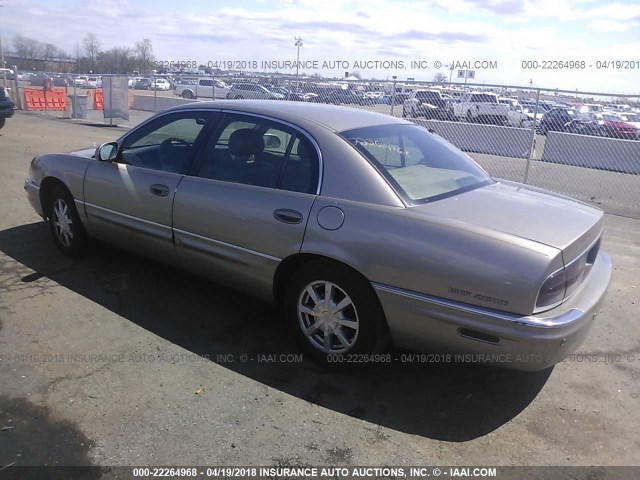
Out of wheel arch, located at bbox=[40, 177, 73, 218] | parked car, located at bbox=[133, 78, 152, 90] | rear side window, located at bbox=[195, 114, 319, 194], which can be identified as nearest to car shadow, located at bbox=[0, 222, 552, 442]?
wheel arch, located at bbox=[40, 177, 73, 218]

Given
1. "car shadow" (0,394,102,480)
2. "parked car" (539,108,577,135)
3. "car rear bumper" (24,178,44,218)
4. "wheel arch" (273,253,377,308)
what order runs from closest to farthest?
"car shadow" (0,394,102,480)
"wheel arch" (273,253,377,308)
"car rear bumper" (24,178,44,218)
"parked car" (539,108,577,135)

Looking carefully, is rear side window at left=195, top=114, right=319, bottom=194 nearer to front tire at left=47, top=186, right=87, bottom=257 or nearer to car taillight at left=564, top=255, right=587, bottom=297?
car taillight at left=564, top=255, right=587, bottom=297

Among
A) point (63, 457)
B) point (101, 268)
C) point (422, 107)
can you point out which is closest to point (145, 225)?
point (101, 268)

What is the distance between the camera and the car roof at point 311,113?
3.59 meters

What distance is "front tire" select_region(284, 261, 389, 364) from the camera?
307 centimetres

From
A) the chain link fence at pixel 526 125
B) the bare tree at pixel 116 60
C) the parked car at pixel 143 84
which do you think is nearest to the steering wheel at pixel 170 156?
the chain link fence at pixel 526 125

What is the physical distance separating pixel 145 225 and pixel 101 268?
971mm

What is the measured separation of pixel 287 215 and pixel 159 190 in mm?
1289

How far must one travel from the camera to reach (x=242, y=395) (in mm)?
3062

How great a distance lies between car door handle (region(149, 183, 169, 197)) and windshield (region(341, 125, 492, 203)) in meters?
1.49

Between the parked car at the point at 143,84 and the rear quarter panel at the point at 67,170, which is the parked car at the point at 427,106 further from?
the parked car at the point at 143,84

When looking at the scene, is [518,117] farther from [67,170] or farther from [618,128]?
[67,170]

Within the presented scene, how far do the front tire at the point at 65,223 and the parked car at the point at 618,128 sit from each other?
12.5m

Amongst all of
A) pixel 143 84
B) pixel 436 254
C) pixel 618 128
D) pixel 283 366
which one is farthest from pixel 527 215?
pixel 143 84
